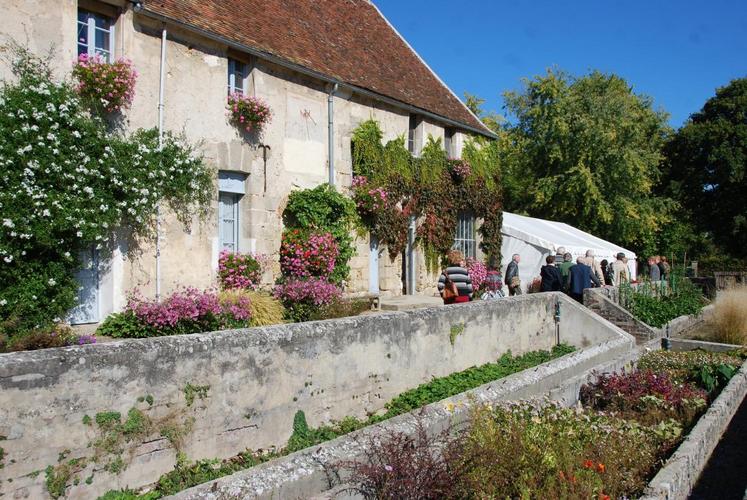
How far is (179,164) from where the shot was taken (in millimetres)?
9758

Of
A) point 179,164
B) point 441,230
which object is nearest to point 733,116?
point 441,230

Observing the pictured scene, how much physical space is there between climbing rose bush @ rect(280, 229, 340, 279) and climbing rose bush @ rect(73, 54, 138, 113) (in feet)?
13.1

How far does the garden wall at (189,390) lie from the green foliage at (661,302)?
20.8 ft

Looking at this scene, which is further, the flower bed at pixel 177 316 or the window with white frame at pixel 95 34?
the window with white frame at pixel 95 34

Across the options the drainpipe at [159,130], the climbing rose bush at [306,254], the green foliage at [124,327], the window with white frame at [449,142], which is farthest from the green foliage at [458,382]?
the window with white frame at [449,142]

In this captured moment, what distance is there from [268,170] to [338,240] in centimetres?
207

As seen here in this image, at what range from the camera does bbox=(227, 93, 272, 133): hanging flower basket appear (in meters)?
10.9

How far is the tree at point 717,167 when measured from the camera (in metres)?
30.9

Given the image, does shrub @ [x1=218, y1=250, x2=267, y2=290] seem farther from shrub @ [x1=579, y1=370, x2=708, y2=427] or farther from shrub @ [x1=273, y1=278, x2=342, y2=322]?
shrub @ [x1=579, y1=370, x2=708, y2=427]

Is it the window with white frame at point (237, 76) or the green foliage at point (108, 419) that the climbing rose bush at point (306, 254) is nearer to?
the window with white frame at point (237, 76)

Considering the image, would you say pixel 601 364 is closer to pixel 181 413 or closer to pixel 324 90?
pixel 181 413

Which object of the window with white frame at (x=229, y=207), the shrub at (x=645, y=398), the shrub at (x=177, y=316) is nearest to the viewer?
the shrub at (x=645, y=398)

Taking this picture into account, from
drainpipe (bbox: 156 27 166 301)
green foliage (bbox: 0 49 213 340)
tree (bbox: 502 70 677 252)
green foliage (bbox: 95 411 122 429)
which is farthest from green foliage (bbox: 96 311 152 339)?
tree (bbox: 502 70 677 252)

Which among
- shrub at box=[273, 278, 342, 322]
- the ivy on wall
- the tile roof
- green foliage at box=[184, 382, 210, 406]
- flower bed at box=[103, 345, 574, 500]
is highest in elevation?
the tile roof
